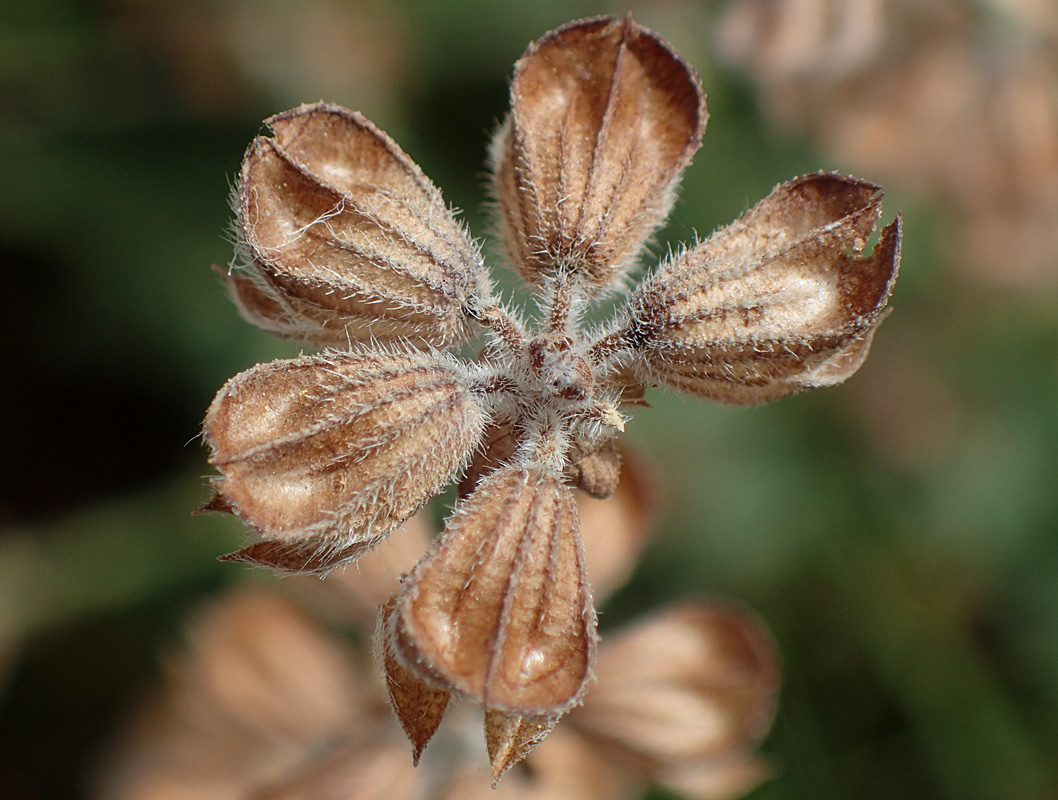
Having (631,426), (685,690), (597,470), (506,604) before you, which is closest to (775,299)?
(597,470)

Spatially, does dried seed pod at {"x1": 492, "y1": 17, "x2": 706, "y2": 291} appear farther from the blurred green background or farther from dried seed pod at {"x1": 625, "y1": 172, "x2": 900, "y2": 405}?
the blurred green background

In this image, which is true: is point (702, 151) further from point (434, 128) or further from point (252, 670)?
point (252, 670)

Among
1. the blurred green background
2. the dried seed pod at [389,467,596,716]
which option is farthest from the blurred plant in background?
the blurred green background

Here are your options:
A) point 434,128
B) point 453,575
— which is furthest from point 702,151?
point 453,575

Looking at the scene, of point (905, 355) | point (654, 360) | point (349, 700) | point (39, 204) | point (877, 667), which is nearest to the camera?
point (654, 360)

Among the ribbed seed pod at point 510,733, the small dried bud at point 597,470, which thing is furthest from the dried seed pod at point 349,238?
the ribbed seed pod at point 510,733

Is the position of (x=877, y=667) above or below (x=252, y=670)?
below
